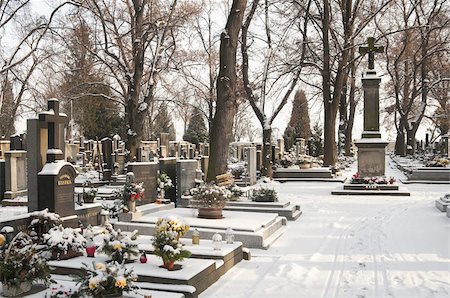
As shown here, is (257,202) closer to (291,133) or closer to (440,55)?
(440,55)

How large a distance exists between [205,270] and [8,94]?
44.9 metres

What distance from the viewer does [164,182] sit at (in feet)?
46.6

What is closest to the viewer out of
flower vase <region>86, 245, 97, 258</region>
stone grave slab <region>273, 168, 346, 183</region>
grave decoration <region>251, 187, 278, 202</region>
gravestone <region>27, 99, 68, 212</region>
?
flower vase <region>86, 245, 97, 258</region>

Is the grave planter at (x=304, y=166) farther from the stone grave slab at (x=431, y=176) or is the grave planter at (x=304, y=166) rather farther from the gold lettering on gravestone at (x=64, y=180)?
the gold lettering on gravestone at (x=64, y=180)

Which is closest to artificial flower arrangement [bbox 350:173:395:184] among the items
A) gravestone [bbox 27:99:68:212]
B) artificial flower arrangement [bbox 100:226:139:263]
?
gravestone [bbox 27:99:68:212]

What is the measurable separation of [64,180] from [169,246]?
3.83 m

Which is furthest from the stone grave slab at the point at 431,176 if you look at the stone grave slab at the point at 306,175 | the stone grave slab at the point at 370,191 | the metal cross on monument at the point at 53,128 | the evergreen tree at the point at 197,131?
the evergreen tree at the point at 197,131

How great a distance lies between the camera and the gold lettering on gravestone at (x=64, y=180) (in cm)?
985

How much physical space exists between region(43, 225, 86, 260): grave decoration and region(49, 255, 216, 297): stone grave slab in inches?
5.5

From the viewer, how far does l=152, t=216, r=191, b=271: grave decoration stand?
711 centimetres

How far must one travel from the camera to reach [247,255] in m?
9.24

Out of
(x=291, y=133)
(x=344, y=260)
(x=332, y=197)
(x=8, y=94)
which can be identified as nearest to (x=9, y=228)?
(x=344, y=260)

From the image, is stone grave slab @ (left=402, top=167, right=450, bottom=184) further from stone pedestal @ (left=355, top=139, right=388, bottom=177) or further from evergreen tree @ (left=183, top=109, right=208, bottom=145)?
evergreen tree @ (left=183, top=109, right=208, bottom=145)

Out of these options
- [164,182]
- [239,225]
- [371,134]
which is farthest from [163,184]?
[371,134]
